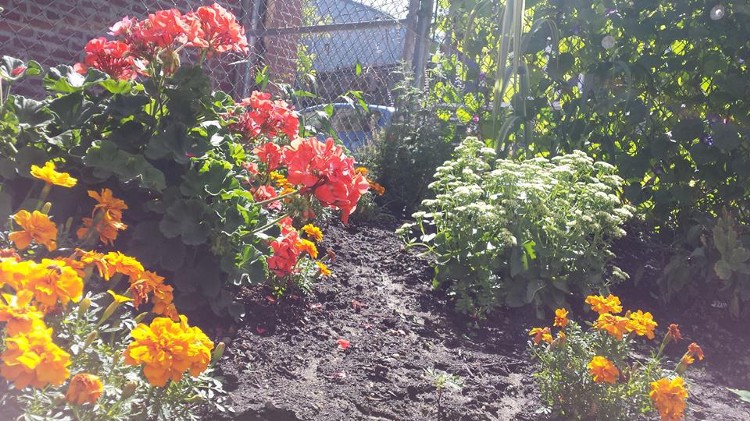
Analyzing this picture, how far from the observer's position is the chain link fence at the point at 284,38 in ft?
13.1

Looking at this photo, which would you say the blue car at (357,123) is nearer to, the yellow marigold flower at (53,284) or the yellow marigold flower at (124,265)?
the yellow marigold flower at (124,265)

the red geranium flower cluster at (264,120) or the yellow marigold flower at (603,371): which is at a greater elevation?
the red geranium flower cluster at (264,120)

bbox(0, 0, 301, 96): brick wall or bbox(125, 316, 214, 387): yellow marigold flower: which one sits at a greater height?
bbox(0, 0, 301, 96): brick wall

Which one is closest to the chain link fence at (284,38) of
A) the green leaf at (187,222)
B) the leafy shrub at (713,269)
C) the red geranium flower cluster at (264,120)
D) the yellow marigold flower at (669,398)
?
the red geranium flower cluster at (264,120)

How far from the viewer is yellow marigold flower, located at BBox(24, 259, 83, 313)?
54.0 inches

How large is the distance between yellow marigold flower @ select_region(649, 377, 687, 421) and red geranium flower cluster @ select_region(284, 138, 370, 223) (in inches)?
38.5

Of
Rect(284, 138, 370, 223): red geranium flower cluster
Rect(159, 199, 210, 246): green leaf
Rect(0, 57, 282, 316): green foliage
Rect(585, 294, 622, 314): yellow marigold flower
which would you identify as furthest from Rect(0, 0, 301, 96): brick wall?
Rect(585, 294, 622, 314): yellow marigold flower

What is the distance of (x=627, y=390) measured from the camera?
2.13 meters

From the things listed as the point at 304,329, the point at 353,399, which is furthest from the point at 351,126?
the point at 353,399

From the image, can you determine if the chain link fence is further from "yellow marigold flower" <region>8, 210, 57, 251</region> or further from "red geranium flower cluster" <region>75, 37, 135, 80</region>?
"yellow marigold flower" <region>8, 210, 57, 251</region>

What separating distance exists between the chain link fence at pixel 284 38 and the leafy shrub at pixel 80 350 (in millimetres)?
2411

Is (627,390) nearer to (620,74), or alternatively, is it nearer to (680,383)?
(680,383)

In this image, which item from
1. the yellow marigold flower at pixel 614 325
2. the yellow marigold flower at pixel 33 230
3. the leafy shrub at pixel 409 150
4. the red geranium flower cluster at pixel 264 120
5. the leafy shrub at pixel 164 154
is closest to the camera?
the yellow marigold flower at pixel 33 230

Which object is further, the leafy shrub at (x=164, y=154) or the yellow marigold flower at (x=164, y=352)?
the leafy shrub at (x=164, y=154)
